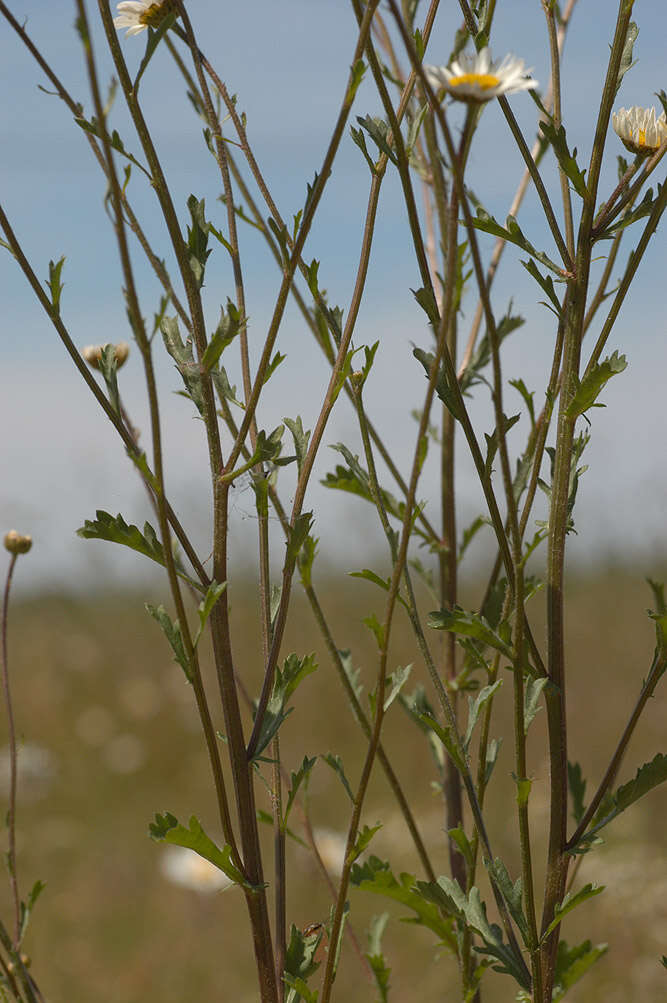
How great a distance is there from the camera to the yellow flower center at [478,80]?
62 cm

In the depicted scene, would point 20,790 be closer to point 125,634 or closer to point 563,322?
point 125,634

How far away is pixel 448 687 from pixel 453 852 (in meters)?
0.19

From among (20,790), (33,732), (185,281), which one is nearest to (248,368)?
(185,281)

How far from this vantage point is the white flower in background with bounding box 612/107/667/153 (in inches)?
31.7

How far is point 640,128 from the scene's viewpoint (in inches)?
32.0

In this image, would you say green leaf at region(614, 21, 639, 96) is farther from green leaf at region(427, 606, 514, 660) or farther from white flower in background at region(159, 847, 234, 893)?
white flower in background at region(159, 847, 234, 893)

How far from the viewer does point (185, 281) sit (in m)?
0.75

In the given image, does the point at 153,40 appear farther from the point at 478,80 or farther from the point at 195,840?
the point at 195,840

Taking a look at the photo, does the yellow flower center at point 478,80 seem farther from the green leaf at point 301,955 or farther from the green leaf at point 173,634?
the green leaf at point 301,955

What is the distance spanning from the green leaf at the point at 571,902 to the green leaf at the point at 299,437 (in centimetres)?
41

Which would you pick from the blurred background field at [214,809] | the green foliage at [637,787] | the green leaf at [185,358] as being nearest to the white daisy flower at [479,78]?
the green leaf at [185,358]

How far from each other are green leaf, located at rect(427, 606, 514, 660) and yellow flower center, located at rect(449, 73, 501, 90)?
0.39 m

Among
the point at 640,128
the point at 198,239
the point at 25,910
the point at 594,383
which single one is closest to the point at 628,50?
the point at 640,128

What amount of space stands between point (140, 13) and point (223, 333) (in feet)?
1.08
